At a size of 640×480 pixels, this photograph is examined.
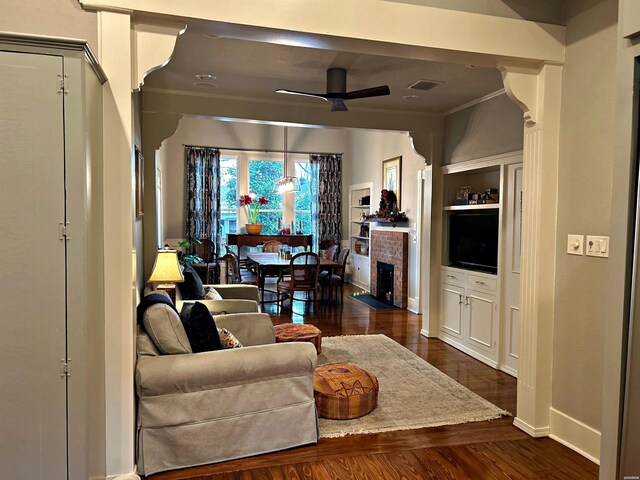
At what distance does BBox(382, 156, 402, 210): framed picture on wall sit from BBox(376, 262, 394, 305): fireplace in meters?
1.28

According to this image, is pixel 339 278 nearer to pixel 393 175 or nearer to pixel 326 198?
pixel 393 175

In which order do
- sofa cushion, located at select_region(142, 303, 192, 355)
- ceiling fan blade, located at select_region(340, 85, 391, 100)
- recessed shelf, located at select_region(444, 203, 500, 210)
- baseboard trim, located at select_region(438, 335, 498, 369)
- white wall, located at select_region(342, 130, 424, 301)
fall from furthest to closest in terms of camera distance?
white wall, located at select_region(342, 130, 424, 301), recessed shelf, located at select_region(444, 203, 500, 210), baseboard trim, located at select_region(438, 335, 498, 369), ceiling fan blade, located at select_region(340, 85, 391, 100), sofa cushion, located at select_region(142, 303, 192, 355)

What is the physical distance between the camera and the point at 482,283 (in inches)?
186

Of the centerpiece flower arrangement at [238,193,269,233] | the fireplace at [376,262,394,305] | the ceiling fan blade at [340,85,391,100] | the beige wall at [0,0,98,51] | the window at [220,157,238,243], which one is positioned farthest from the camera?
the window at [220,157,238,243]

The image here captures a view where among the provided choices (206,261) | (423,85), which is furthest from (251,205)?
(423,85)

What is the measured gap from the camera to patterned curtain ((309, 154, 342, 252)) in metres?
9.70

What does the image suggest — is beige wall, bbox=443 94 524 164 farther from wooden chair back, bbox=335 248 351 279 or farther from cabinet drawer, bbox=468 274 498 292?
wooden chair back, bbox=335 248 351 279

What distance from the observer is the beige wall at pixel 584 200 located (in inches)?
102

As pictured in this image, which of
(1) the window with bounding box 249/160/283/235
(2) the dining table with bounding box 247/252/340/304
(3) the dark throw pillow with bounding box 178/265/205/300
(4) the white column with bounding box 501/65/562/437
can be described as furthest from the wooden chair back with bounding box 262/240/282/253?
(4) the white column with bounding box 501/65/562/437

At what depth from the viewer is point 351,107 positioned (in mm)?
5148

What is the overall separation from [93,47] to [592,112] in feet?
9.19

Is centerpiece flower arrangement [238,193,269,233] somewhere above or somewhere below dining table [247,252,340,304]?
Result: above

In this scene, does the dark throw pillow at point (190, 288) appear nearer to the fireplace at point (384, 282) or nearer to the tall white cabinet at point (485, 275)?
the tall white cabinet at point (485, 275)

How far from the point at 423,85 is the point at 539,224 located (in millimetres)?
2049
